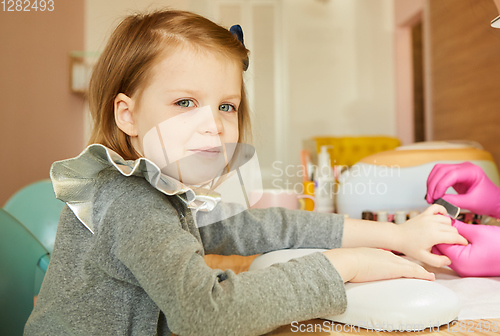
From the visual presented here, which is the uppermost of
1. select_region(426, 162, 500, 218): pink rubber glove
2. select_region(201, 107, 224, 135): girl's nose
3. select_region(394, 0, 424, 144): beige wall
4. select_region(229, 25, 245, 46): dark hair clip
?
select_region(394, 0, 424, 144): beige wall

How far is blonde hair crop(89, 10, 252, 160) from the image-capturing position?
0.44 meters

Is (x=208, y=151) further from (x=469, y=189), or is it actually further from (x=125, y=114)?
(x=469, y=189)

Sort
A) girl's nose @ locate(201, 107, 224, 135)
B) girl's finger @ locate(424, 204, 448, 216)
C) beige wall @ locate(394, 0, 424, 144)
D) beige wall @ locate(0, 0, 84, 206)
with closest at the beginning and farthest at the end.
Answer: girl's nose @ locate(201, 107, 224, 135), girl's finger @ locate(424, 204, 448, 216), beige wall @ locate(0, 0, 84, 206), beige wall @ locate(394, 0, 424, 144)

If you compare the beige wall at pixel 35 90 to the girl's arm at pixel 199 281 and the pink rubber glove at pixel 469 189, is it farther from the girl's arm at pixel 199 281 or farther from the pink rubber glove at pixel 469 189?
the pink rubber glove at pixel 469 189

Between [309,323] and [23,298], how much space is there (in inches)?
17.3

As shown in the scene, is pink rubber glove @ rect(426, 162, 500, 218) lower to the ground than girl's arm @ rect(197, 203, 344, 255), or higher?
higher

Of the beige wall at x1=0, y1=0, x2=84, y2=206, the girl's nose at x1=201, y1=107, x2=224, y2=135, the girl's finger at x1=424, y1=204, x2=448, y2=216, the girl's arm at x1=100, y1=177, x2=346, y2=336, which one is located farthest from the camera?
the beige wall at x1=0, y1=0, x2=84, y2=206

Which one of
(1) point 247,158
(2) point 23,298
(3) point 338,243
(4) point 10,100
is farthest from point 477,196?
(4) point 10,100

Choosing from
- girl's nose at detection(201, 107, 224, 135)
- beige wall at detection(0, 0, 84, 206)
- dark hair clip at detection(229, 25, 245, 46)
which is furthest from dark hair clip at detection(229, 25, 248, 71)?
beige wall at detection(0, 0, 84, 206)

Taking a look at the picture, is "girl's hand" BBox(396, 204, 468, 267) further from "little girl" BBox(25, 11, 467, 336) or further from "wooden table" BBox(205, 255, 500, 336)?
"wooden table" BBox(205, 255, 500, 336)

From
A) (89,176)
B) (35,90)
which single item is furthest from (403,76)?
(89,176)

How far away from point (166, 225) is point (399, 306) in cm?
21

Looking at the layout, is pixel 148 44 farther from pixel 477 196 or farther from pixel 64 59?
pixel 64 59

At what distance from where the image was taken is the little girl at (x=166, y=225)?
0.30 meters
